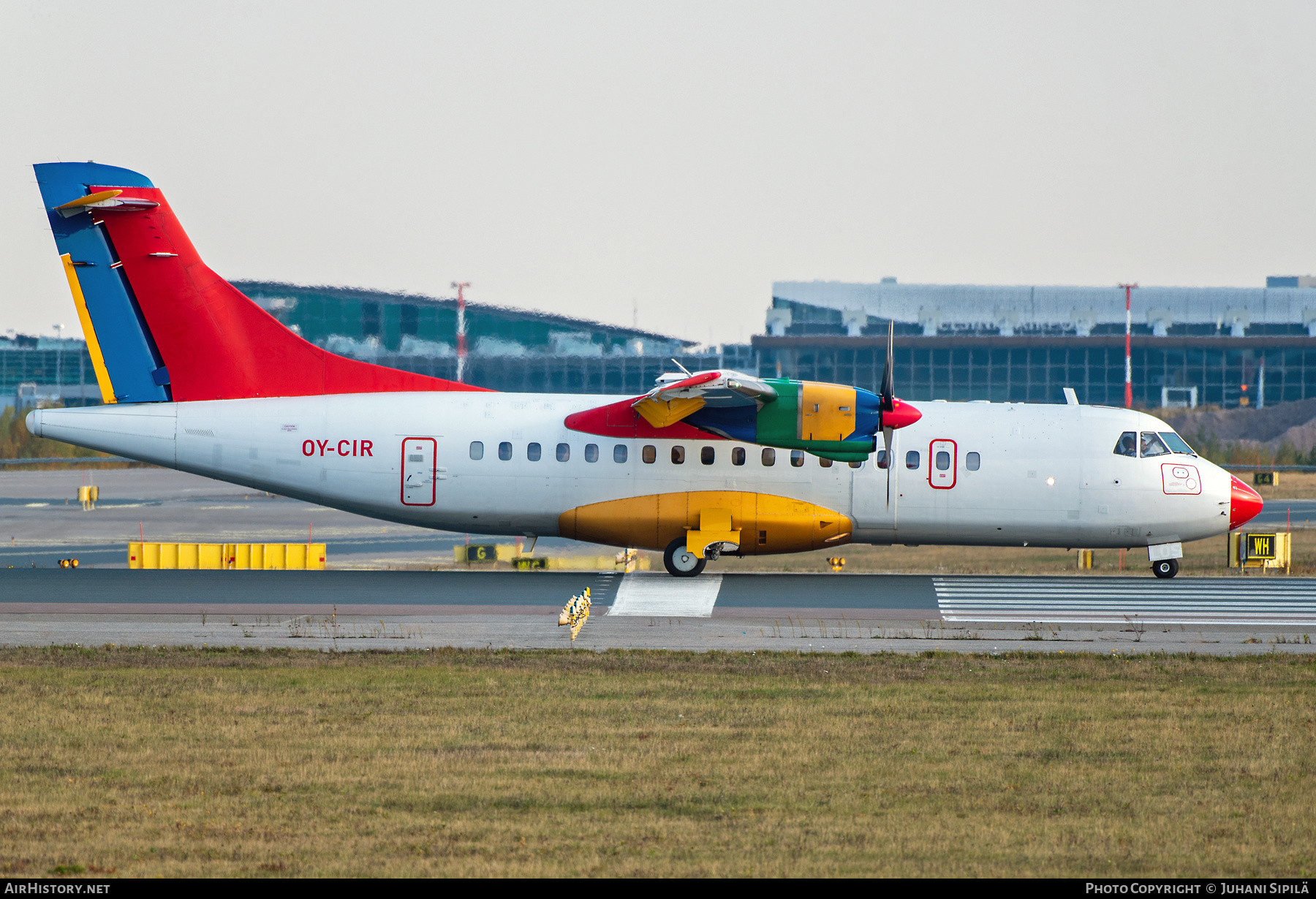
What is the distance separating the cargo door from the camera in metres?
26.9

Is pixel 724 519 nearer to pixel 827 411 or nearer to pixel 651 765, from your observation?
pixel 827 411

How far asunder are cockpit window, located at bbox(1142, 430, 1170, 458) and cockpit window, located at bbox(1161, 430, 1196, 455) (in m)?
0.14

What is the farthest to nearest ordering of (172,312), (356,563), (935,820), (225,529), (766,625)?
(225,529) → (356,563) → (172,312) → (766,625) → (935,820)

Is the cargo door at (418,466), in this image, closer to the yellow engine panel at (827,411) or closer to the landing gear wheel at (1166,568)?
the yellow engine panel at (827,411)

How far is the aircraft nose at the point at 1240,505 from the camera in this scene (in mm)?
27422

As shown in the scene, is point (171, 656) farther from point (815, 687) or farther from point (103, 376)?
point (103, 376)

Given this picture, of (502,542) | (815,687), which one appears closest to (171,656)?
(815,687)

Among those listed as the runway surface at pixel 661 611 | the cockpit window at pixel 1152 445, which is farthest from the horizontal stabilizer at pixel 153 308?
the cockpit window at pixel 1152 445

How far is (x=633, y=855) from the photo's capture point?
9.38 metres

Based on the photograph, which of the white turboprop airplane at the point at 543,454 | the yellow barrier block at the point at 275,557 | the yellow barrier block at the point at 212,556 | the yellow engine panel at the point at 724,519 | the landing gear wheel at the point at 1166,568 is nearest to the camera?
the white turboprop airplane at the point at 543,454

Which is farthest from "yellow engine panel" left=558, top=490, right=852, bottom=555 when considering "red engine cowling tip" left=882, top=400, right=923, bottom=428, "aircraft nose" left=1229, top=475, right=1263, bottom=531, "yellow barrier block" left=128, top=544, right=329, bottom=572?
"aircraft nose" left=1229, top=475, right=1263, bottom=531

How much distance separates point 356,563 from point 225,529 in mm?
9933

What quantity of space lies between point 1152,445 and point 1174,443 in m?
0.68

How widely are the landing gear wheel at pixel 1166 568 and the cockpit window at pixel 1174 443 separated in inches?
95.7
